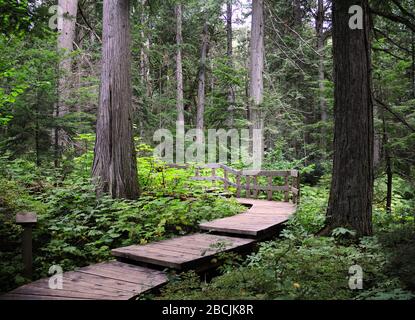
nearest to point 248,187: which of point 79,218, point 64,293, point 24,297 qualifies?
point 79,218

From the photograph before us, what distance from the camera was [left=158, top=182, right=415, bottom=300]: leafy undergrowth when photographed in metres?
3.66

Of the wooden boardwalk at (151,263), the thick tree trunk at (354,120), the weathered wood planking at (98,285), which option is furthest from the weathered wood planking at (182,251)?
the thick tree trunk at (354,120)

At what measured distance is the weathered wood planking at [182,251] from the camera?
5188 mm

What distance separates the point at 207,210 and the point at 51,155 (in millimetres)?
4830

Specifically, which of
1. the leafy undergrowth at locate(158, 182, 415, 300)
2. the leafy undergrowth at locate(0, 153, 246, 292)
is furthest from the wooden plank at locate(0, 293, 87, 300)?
the leafy undergrowth at locate(158, 182, 415, 300)

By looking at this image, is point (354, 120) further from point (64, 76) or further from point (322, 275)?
point (64, 76)

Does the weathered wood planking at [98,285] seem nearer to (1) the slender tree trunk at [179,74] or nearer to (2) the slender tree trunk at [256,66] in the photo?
(2) the slender tree trunk at [256,66]

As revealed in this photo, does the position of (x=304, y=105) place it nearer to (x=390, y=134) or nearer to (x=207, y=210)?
(x=390, y=134)

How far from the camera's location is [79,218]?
699 cm

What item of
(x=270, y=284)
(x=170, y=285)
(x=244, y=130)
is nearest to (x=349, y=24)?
(x=270, y=284)

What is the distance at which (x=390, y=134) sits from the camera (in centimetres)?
1038

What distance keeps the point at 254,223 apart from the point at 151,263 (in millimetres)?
3150

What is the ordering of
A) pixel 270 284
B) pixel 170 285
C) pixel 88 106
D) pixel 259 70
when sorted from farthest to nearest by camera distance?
pixel 259 70
pixel 88 106
pixel 170 285
pixel 270 284

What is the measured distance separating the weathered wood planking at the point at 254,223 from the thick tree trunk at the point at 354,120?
1.59m
